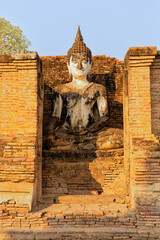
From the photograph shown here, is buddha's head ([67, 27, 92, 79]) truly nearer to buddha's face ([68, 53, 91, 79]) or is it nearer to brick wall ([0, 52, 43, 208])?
buddha's face ([68, 53, 91, 79])

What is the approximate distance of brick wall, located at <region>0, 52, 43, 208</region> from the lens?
588 centimetres

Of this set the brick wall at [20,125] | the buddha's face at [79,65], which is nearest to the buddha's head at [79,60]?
the buddha's face at [79,65]

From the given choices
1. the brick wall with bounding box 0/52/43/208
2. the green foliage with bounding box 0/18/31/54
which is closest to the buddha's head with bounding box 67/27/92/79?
the brick wall with bounding box 0/52/43/208

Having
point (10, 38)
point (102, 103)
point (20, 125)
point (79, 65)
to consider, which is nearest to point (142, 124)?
point (102, 103)

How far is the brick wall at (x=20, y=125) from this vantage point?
588 cm

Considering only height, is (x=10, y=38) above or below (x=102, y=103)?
above

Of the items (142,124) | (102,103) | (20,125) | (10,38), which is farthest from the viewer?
(10,38)

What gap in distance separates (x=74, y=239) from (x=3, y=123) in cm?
310

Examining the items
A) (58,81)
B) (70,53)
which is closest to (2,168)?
(70,53)

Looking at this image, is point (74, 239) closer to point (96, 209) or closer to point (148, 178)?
point (96, 209)

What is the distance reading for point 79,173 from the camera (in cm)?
712

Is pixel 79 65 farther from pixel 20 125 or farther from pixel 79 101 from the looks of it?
pixel 20 125

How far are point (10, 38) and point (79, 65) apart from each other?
10.6 metres

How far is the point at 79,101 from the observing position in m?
8.22
